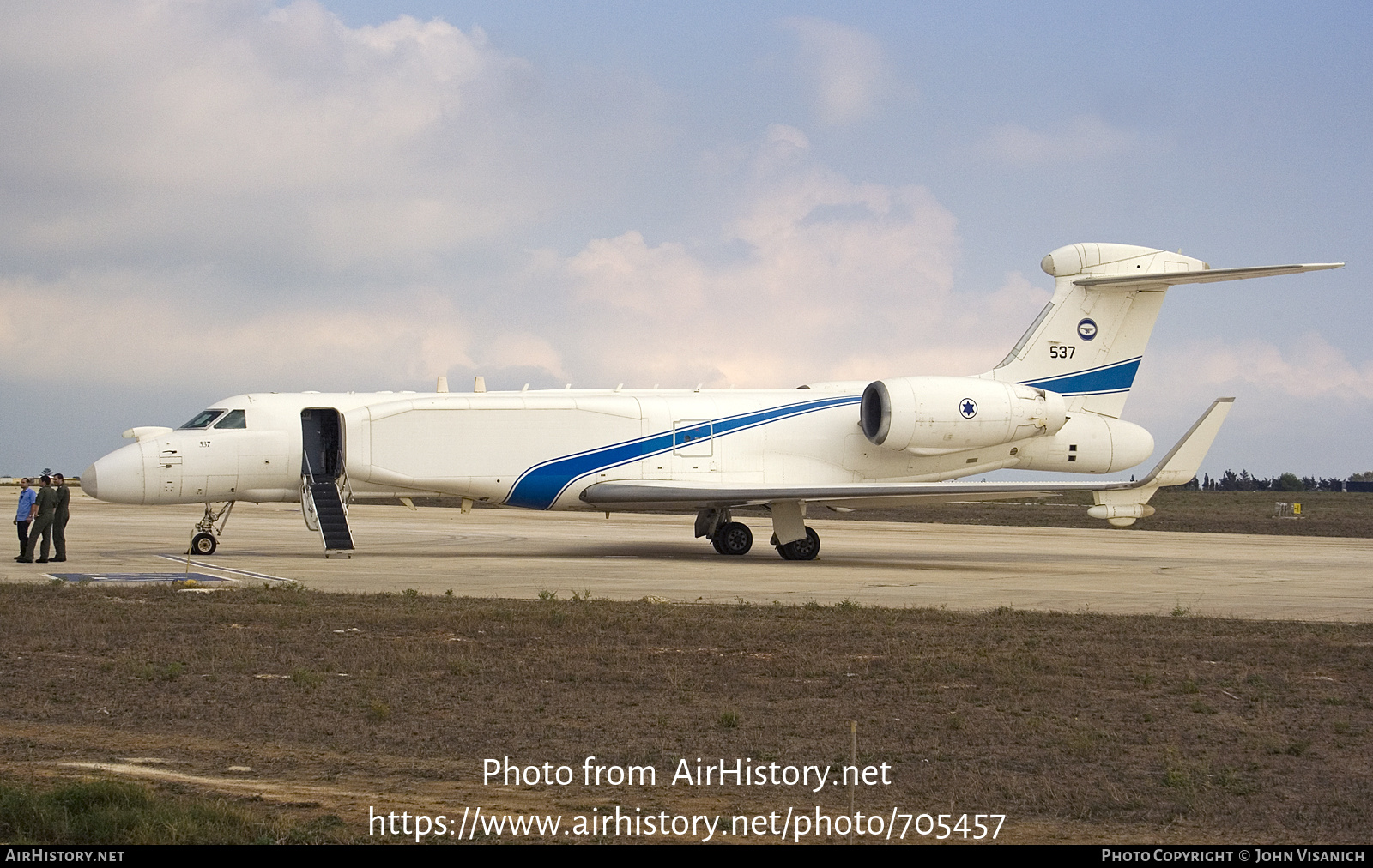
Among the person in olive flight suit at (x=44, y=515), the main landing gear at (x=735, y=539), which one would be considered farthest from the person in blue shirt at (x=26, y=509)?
the main landing gear at (x=735, y=539)

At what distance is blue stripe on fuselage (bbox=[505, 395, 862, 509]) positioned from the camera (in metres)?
23.6

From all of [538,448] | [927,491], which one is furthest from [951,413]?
[538,448]

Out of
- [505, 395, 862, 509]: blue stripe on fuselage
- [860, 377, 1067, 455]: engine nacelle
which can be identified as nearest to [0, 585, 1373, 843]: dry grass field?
[505, 395, 862, 509]: blue stripe on fuselage

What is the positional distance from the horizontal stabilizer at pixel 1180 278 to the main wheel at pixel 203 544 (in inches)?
697

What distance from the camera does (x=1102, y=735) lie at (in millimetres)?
8391

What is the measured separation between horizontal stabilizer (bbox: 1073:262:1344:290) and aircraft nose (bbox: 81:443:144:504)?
60.6 ft

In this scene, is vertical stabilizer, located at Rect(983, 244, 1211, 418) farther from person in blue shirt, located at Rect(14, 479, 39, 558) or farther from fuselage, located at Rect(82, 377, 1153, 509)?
person in blue shirt, located at Rect(14, 479, 39, 558)

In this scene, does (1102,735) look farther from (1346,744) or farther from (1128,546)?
(1128,546)

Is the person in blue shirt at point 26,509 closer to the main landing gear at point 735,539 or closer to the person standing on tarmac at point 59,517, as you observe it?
the person standing on tarmac at point 59,517

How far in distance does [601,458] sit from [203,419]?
7.22 meters

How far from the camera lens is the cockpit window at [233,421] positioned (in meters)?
22.8

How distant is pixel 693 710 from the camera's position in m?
9.10

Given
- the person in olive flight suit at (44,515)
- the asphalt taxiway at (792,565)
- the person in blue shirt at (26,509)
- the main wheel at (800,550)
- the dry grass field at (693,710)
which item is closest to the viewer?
the dry grass field at (693,710)
